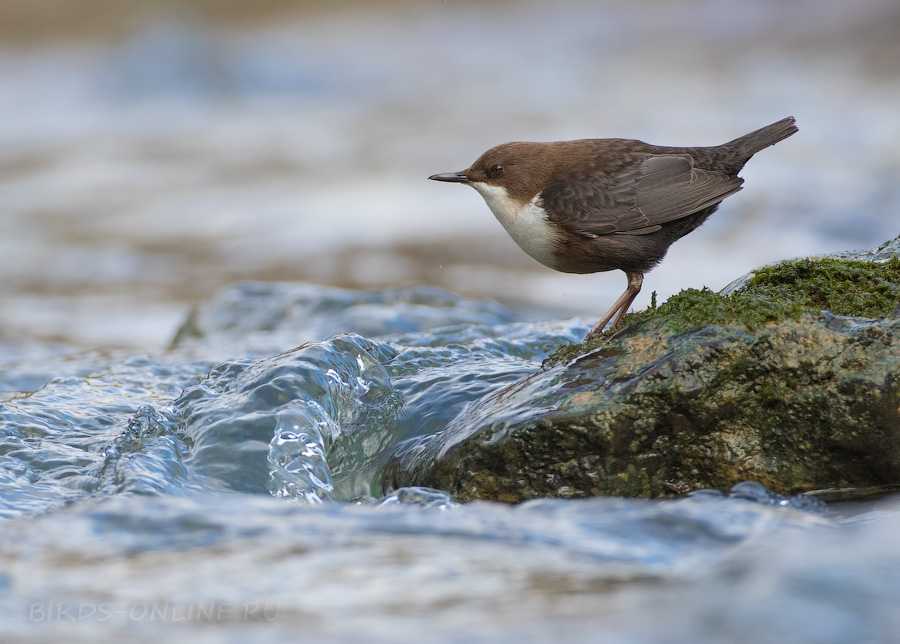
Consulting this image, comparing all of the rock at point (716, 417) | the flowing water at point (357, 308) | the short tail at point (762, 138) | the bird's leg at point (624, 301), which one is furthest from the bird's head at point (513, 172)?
the rock at point (716, 417)

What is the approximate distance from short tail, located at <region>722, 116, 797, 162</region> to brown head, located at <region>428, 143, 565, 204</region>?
2.58ft

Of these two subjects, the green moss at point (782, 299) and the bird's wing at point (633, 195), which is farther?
the bird's wing at point (633, 195)

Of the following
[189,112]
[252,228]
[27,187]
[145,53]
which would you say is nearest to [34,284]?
[252,228]

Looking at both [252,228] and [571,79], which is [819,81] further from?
[252,228]

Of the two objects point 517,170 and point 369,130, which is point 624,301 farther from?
point 369,130

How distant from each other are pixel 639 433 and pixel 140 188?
33.5ft

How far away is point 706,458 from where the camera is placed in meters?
3.46

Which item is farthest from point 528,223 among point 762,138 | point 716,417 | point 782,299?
point 716,417

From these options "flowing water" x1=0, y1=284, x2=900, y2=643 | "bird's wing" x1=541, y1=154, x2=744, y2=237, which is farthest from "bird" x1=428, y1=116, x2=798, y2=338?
"flowing water" x1=0, y1=284, x2=900, y2=643

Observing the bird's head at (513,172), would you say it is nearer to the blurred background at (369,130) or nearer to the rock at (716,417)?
the rock at (716,417)

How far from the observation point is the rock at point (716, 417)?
3391mm

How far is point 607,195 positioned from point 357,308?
2.96m

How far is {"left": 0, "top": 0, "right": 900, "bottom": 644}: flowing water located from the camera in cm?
247

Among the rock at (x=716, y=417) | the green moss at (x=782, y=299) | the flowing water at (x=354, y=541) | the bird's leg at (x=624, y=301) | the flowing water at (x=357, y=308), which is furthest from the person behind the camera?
the bird's leg at (x=624, y=301)
